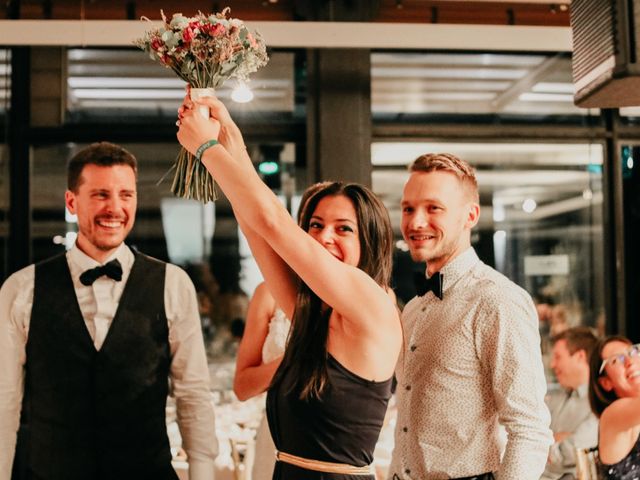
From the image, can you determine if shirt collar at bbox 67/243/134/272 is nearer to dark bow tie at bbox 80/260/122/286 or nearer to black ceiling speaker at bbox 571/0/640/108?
dark bow tie at bbox 80/260/122/286

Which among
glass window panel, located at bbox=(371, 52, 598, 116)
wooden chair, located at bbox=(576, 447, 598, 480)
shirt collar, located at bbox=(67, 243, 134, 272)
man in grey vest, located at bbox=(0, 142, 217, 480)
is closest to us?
man in grey vest, located at bbox=(0, 142, 217, 480)

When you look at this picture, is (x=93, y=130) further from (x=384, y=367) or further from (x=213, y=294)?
(x=384, y=367)

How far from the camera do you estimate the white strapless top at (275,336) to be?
3.26m

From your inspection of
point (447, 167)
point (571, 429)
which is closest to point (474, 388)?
point (447, 167)

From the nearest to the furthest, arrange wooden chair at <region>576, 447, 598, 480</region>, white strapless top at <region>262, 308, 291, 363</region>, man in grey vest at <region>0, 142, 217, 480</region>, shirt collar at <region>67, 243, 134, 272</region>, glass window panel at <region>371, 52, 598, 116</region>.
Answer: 1. man in grey vest at <region>0, 142, 217, 480</region>
2. shirt collar at <region>67, 243, 134, 272</region>
3. white strapless top at <region>262, 308, 291, 363</region>
4. wooden chair at <region>576, 447, 598, 480</region>
5. glass window panel at <region>371, 52, 598, 116</region>

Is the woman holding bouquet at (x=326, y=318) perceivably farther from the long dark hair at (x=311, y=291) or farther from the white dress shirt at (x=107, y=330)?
the white dress shirt at (x=107, y=330)

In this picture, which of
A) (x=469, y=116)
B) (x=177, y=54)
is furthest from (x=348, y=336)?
(x=469, y=116)

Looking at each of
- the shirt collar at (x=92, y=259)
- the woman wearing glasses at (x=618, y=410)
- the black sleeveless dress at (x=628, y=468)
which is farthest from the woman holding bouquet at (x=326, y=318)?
the black sleeveless dress at (x=628, y=468)

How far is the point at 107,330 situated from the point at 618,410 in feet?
6.41

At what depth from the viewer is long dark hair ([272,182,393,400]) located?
2.09 m

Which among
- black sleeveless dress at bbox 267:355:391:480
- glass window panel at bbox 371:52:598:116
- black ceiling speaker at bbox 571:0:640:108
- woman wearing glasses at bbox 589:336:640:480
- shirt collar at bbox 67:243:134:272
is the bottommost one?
woman wearing glasses at bbox 589:336:640:480

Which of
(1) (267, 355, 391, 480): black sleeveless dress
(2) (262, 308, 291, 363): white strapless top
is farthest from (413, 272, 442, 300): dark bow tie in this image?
(2) (262, 308, 291, 363): white strapless top

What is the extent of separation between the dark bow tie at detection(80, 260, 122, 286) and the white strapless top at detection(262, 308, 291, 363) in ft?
2.17

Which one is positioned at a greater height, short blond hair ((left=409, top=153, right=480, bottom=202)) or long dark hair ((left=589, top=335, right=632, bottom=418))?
short blond hair ((left=409, top=153, right=480, bottom=202))
